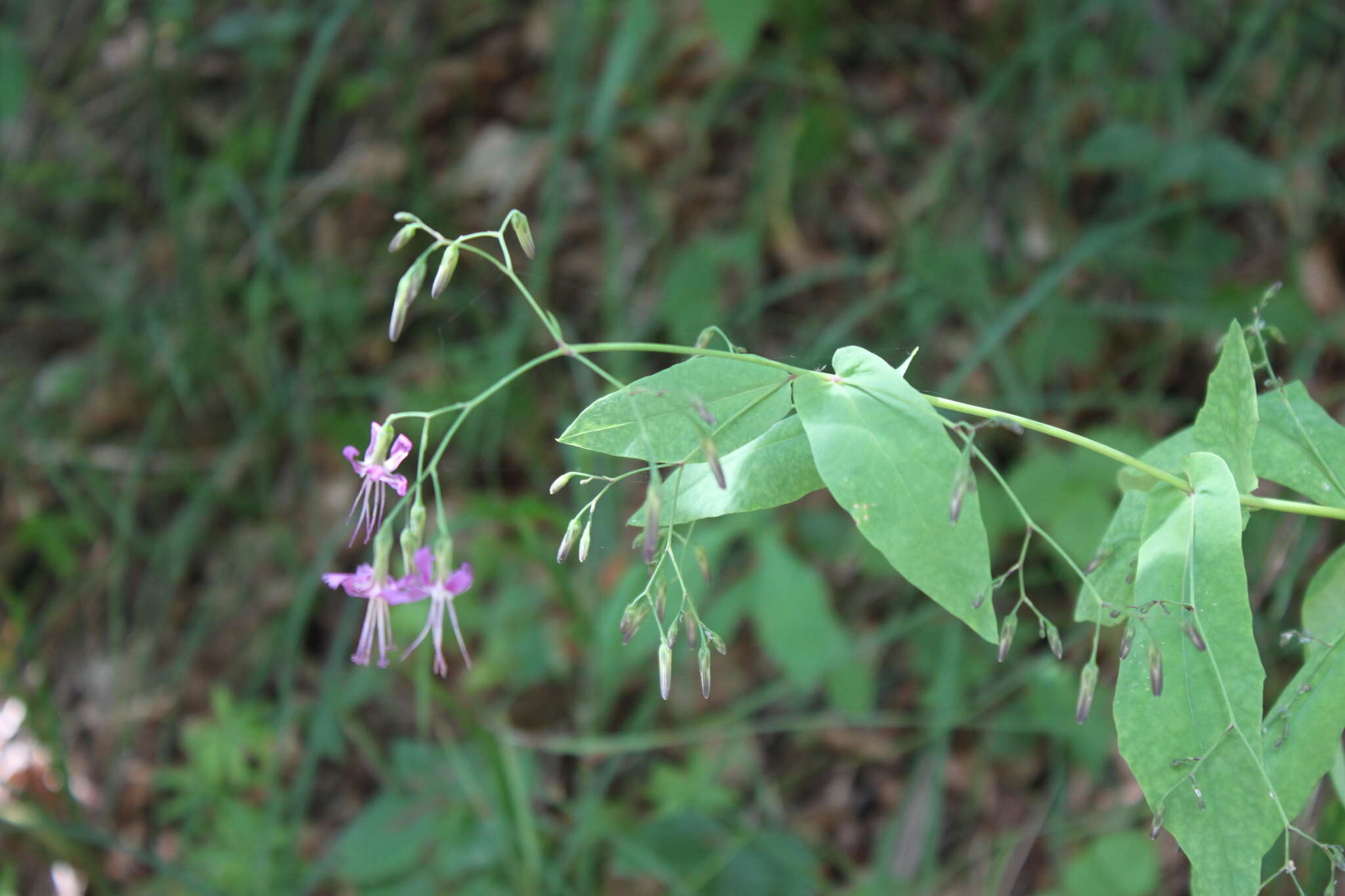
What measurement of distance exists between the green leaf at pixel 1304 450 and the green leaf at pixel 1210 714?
0.19m

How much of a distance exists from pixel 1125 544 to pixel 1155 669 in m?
0.25

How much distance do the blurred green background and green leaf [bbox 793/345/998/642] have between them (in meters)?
1.06

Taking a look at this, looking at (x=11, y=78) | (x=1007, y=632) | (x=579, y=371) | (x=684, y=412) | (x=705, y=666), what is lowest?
(x=579, y=371)

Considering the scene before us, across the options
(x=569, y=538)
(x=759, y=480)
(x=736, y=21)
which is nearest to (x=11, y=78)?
(x=736, y=21)

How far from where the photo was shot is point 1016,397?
246 centimetres

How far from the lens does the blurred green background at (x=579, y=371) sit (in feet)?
7.80

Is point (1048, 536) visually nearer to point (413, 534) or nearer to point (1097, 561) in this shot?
point (1097, 561)

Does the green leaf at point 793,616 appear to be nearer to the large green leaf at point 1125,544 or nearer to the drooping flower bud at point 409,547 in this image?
the large green leaf at point 1125,544

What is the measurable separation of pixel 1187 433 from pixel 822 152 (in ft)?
7.93

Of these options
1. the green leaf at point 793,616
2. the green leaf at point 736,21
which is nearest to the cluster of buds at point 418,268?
the green leaf at point 793,616

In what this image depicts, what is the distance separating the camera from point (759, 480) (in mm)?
857

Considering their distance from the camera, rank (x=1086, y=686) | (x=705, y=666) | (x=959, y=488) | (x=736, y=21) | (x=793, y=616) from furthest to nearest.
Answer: (x=736, y=21) → (x=793, y=616) → (x=705, y=666) → (x=1086, y=686) → (x=959, y=488)

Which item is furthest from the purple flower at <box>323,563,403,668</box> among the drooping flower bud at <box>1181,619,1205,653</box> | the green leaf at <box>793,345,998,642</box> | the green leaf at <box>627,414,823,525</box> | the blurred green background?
the blurred green background

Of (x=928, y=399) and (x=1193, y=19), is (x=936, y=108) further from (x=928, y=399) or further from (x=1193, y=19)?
(x=928, y=399)
